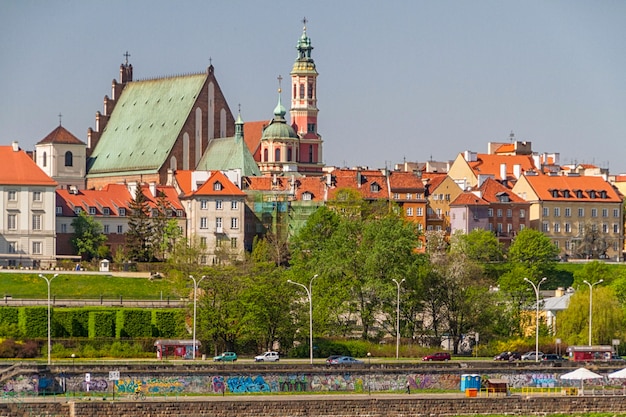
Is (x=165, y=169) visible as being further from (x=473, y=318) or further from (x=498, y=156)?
(x=473, y=318)

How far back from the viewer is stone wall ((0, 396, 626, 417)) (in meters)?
68.8

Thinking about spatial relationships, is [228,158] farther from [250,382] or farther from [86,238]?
[250,382]

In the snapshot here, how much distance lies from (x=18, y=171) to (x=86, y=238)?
7726 millimetres

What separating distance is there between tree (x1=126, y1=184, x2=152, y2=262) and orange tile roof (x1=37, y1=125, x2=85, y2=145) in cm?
2738

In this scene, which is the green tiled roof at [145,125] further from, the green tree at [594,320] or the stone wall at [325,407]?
the stone wall at [325,407]

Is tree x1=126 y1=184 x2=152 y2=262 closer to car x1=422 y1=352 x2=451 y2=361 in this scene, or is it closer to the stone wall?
car x1=422 y1=352 x2=451 y2=361

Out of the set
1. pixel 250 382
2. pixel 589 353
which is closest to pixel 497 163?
pixel 589 353

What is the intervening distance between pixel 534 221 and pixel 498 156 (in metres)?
26.0

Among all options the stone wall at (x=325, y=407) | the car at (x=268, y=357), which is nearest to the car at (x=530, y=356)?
the car at (x=268, y=357)

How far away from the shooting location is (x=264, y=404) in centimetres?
7044

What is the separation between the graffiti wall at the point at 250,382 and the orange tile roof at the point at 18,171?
70911 millimetres

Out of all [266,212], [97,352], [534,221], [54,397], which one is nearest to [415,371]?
[54,397]

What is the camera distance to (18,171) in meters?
145

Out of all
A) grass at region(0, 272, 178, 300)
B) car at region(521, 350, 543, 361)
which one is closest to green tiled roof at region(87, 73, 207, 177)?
grass at region(0, 272, 178, 300)
